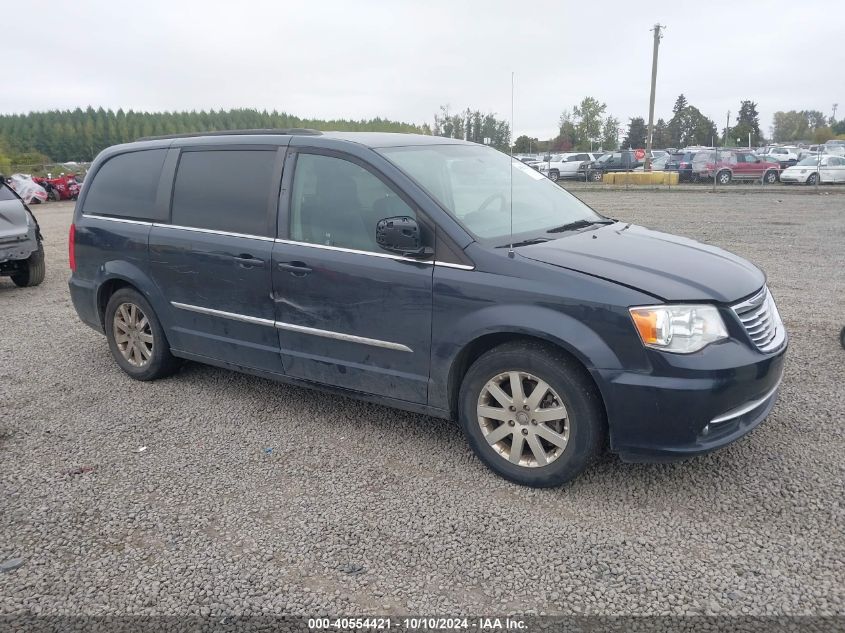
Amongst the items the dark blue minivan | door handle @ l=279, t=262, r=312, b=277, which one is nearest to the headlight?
the dark blue minivan

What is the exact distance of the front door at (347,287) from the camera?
390 centimetres

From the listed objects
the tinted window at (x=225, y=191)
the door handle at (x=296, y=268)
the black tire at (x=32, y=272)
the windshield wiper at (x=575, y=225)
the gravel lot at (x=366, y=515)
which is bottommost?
the gravel lot at (x=366, y=515)

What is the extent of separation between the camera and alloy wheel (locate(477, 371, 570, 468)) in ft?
11.6

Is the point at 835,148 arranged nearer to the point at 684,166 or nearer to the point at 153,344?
the point at 684,166

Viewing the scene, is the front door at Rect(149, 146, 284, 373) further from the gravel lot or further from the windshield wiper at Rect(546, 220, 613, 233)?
the windshield wiper at Rect(546, 220, 613, 233)

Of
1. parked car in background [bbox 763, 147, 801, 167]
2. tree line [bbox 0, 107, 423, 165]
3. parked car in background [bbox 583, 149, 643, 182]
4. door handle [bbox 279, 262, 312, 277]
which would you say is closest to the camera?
door handle [bbox 279, 262, 312, 277]

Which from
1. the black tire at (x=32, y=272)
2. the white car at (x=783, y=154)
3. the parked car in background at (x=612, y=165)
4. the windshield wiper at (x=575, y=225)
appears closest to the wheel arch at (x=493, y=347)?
the windshield wiper at (x=575, y=225)

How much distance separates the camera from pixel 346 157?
13.8ft

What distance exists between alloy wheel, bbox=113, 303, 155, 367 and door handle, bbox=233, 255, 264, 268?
1.26 metres

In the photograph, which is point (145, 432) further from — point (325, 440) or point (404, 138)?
point (404, 138)

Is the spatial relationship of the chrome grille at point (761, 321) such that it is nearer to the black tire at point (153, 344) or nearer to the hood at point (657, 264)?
the hood at point (657, 264)

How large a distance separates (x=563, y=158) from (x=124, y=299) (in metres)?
37.0

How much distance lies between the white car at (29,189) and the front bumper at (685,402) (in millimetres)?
30882

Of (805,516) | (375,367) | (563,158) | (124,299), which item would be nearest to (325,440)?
(375,367)
